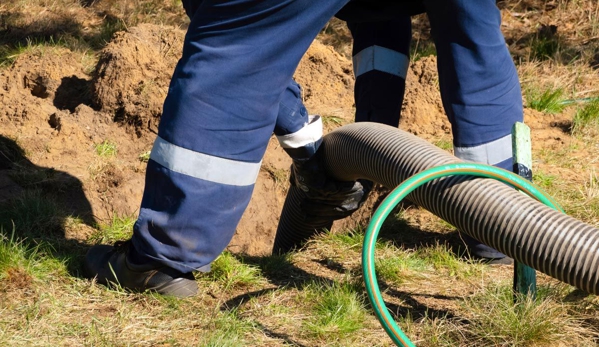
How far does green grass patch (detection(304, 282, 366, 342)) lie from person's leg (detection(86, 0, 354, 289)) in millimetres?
409

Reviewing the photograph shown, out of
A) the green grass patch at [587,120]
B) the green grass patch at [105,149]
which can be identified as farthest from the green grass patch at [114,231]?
the green grass patch at [587,120]

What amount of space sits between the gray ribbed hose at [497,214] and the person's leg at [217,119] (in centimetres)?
45

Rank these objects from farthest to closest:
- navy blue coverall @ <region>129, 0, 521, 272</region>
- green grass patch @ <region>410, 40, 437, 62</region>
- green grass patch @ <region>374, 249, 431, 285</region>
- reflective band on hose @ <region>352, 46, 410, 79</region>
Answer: green grass patch @ <region>410, 40, 437, 62</region>
reflective band on hose @ <region>352, 46, 410, 79</region>
green grass patch @ <region>374, 249, 431, 285</region>
navy blue coverall @ <region>129, 0, 521, 272</region>

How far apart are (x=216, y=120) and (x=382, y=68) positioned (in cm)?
140

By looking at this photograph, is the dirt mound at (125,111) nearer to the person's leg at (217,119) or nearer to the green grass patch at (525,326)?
the person's leg at (217,119)

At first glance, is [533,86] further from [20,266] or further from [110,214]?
[20,266]

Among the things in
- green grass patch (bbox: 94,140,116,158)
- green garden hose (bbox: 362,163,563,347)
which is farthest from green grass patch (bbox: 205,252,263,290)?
green grass patch (bbox: 94,140,116,158)

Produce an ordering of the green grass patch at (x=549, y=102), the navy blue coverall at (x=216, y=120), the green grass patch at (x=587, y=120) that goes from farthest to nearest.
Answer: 1. the green grass patch at (x=549, y=102)
2. the green grass patch at (x=587, y=120)
3. the navy blue coverall at (x=216, y=120)

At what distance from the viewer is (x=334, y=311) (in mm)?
2531

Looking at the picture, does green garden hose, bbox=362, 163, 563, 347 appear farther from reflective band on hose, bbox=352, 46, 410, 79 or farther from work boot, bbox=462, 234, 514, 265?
reflective band on hose, bbox=352, 46, 410, 79

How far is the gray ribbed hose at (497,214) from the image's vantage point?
2.04 m

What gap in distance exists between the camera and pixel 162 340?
2.35 m

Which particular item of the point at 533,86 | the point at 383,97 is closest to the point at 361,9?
the point at 383,97

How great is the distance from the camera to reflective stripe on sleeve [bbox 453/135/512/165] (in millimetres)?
2984
